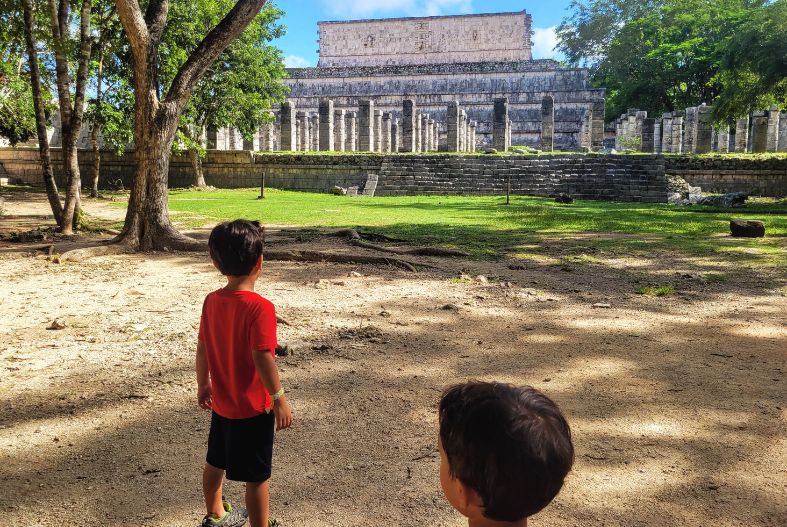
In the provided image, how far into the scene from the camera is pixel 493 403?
1398 millimetres

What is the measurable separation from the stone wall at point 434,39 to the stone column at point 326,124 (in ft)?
103

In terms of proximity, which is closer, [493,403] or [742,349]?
[493,403]

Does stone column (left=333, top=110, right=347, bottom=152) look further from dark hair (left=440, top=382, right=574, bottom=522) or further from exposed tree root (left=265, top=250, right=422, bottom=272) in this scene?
dark hair (left=440, top=382, right=574, bottom=522)

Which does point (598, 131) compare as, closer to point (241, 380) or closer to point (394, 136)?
point (394, 136)

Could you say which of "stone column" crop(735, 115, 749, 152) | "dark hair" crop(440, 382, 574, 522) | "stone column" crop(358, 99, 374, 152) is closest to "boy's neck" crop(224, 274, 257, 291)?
"dark hair" crop(440, 382, 574, 522)

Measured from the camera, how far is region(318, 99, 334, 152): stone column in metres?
31.5

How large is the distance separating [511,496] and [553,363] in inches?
126

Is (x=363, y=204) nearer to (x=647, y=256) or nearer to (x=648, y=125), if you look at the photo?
(x=647, y=256)

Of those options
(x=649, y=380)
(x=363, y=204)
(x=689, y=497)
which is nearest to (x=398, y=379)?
(x=649, y=380)

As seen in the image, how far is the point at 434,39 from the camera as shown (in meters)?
61.4

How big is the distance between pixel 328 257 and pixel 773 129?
28.4 metres

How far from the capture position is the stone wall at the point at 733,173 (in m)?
22.6

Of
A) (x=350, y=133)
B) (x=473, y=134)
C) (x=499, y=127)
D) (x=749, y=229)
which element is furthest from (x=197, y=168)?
(x=473, y=134)

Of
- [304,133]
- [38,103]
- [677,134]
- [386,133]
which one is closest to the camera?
[38,103]
